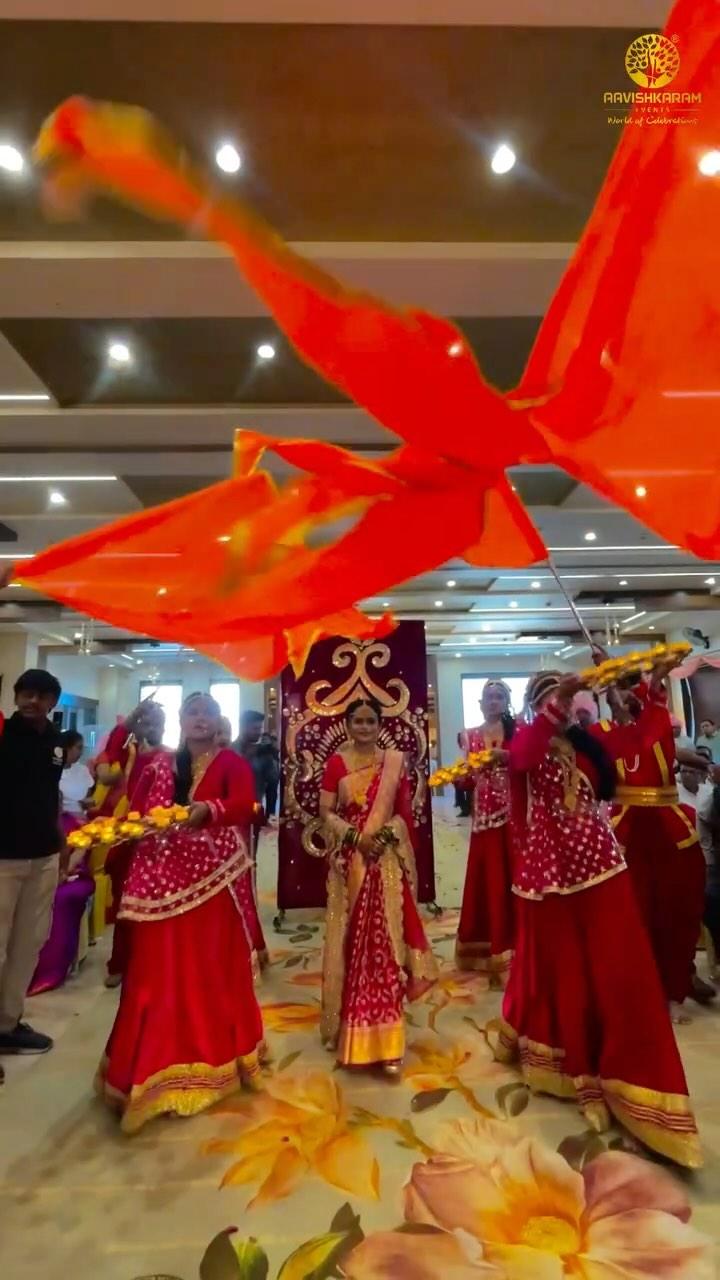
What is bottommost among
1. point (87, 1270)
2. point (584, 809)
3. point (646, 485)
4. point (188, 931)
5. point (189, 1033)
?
point (87, 1270)

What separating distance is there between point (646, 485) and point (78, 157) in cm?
66

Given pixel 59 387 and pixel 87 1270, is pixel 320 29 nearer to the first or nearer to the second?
pixel 59 387

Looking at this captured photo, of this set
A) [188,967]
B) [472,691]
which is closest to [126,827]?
[188,967]

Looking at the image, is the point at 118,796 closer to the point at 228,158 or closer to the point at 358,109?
the point at 228,158

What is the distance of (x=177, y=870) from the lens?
6.82ft

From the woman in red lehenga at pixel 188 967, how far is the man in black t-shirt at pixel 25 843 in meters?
0.52

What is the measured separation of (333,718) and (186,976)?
218 centimetres

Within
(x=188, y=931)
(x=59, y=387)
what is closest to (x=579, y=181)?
(x=59, y=387)

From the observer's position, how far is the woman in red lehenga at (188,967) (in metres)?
1.97

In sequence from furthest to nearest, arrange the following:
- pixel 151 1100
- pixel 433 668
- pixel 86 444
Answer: pixel 433 668 → pixel 86 444 → pixel 151 1100

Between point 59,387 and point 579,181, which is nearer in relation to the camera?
point 579,181

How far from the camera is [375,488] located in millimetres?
860

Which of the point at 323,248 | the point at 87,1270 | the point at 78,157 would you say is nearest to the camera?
the point at 78,157

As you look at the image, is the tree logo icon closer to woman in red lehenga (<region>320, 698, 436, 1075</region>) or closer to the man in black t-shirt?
woman in red lehenga (<region>320, 698, 436, 1075</region>)
